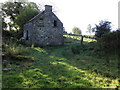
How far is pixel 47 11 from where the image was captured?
21.3 meters

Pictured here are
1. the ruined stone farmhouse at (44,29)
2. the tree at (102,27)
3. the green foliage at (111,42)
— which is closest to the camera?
the green foliage at (111,42)

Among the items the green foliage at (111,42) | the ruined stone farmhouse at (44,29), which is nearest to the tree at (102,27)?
A: the green foliage at (111,42)

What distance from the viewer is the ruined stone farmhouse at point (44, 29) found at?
2059cm

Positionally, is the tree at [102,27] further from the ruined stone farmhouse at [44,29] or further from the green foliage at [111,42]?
the ruined stone farmhouse at [44,29]

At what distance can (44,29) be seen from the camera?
21016mm

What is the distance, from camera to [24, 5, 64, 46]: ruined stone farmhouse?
20594 millimetres

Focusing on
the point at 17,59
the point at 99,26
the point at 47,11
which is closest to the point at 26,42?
the point at 47,11

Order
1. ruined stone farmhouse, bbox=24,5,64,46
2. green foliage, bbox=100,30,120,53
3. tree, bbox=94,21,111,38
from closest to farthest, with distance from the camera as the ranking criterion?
green foliage, bbox=100,30,120,53, tree, bbox=94,21,111,38, ruined stone farmhouse, bbox=24,5,64,46

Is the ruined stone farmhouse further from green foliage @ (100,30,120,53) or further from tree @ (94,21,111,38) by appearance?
green foliage @ (100,30,120,53)

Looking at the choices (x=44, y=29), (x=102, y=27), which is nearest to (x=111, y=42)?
(x=102, y=27)

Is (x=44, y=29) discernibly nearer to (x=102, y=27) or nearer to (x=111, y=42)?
(x=102, y=27)

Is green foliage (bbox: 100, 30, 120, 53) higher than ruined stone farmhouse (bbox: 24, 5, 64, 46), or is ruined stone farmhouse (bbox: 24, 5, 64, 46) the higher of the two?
ruined stone farmhouse (bbox: 24, 5, 64, 46)

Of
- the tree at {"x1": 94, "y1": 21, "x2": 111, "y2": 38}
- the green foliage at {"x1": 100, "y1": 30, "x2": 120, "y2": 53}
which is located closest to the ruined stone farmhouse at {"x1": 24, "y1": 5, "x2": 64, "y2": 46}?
the tree at {"x1": 94, "y1": 21, "x2": 111, "y2": 38}

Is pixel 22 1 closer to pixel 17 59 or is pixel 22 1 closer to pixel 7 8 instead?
pixel 7 8
